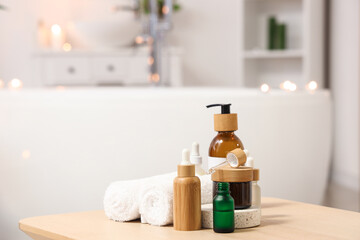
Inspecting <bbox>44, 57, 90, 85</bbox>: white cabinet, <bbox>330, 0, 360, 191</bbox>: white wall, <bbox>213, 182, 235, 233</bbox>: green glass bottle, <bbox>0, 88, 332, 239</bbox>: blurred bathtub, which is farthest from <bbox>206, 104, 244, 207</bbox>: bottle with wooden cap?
<bbox>44, 57, 90, 85</bbox>: white cabinet

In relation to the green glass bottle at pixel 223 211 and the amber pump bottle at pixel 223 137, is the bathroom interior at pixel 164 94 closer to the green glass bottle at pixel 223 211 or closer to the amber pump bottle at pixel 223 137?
the amber pump bottle at pixel 223 137

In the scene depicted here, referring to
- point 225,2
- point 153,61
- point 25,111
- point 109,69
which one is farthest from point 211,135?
point 225,2

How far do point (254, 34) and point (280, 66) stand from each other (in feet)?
0.91

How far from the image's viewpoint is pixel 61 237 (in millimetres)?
989

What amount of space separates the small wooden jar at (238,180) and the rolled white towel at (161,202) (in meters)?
0.05

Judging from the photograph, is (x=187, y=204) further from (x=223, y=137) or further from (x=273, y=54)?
(x=273, y=54)

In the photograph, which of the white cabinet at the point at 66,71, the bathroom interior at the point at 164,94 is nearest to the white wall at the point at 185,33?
the bathroom interior at the point at 164,94

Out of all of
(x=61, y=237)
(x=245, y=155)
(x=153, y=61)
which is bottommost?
(x=61, y=237)

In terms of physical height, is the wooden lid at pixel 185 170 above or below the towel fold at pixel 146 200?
above

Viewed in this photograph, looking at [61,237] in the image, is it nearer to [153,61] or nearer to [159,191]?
[159,191]

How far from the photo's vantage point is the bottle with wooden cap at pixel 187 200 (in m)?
0.98

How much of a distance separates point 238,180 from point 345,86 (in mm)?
2778

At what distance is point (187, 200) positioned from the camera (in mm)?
980

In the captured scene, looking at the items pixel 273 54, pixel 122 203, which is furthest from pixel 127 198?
pixel 273 54
